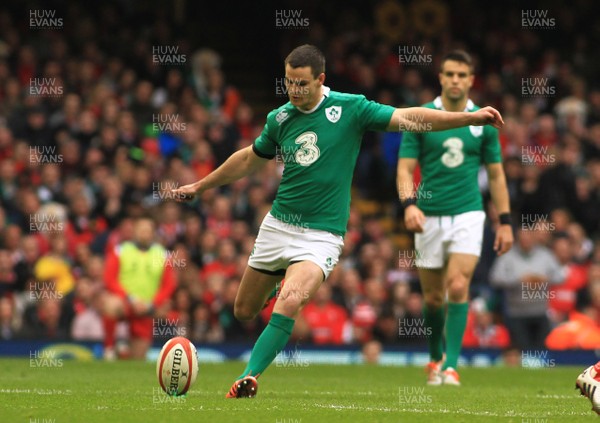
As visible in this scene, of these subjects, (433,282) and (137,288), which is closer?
(433,282)

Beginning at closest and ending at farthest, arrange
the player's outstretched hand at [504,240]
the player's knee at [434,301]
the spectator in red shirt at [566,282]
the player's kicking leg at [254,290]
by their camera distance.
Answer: the player's kicking leg at [254,290], the player's outstretched hand at [504,240], the player's knee at [434,301], the spectator in red shirt at [566,282]

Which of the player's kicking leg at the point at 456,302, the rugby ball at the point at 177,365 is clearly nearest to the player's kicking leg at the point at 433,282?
the player's kicking leg at the point at 456,302

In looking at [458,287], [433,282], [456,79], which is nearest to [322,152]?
[456,79]

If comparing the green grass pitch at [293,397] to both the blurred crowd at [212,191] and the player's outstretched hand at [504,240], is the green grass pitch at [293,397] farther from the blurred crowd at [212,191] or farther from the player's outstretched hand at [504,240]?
the blurred crowd at [212,191]

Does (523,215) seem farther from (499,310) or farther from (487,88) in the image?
(487,88)

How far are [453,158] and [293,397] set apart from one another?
3.20 metres

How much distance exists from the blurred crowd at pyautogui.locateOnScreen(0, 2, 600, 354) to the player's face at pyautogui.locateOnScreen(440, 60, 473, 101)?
6.09 metres

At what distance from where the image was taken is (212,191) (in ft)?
64.4

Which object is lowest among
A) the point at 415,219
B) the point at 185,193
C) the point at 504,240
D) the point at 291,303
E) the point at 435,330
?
the point at 435,330

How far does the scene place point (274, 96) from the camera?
24188 mm

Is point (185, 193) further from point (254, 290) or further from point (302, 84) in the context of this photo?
point (302, 84)

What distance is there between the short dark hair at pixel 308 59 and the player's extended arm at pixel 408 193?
2213mm

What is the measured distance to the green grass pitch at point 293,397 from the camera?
7785mm

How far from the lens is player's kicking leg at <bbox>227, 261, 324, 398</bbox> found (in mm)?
8883
